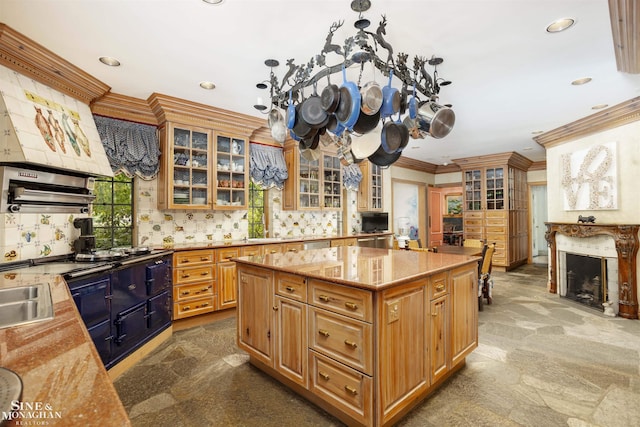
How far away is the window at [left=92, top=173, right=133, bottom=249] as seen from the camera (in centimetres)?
381

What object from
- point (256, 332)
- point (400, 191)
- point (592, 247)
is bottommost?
point (256, 332)

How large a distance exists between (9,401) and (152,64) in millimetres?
3028

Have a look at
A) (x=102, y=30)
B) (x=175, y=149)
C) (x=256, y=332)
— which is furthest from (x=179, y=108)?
(x=256, y=332)

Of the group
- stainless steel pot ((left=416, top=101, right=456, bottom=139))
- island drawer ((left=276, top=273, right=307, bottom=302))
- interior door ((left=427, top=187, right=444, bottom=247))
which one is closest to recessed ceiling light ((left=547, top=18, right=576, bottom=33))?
stainless steel pot ((left=416, top=101, right=456, bottom=139))

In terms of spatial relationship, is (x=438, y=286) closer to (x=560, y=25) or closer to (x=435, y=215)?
(x=560, y=25)

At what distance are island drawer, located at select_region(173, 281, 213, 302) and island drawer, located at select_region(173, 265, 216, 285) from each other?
0.21 ft

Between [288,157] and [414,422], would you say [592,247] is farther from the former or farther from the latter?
[288,157]

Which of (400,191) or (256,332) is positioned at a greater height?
(400,191)

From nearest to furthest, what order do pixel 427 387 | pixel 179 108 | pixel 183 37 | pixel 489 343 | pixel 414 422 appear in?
pixel 414 422 < pixel 427 387 < pixel 183 37 < pixel 489 343 < pixel 179 108

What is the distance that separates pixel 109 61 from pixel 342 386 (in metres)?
3.33

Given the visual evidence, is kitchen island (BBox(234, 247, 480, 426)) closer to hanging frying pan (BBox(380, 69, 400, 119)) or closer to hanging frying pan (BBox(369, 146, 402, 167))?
hanging frying pan (BBox(369, 146, 402, 167))

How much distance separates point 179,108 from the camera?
387 cm

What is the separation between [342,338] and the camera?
1.94 m

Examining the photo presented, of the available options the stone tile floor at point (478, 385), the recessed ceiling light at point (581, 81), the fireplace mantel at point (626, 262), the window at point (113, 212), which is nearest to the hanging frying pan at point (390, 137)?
the stone tile floor at point (478, 385)
